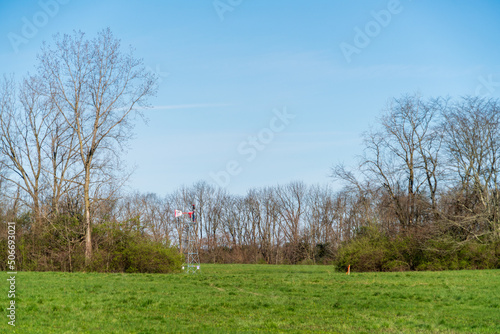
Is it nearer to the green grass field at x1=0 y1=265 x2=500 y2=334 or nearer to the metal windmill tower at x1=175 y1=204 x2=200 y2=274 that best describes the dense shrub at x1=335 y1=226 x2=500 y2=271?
the metal windmill tower at x1=175 y1=204 x2=200 y2=274

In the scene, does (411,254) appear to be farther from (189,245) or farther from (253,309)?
(253,309)

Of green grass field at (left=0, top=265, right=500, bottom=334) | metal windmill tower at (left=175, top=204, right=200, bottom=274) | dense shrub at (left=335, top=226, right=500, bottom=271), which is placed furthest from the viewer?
dense shrub at (left=335, top=226, right=500, bottom=271)

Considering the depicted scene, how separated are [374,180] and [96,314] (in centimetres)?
3378

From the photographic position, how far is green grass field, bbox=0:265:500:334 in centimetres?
994

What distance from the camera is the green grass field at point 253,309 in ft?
32.6

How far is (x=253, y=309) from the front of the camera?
42.2ft

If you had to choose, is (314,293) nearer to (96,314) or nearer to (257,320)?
(257,320)

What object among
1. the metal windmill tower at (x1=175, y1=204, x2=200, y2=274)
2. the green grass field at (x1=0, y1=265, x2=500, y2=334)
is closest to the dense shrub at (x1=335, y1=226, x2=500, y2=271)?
the metal windmill tower at (x1=175, y1=204, x2=200, y2=274)

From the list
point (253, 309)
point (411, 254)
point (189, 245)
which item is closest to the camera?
point (253, 309)

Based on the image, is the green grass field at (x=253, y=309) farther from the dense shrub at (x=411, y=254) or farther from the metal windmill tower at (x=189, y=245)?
the dense shrub at (x=411, y=254)

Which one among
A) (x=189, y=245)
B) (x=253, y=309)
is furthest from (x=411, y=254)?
(x=253, y=309)

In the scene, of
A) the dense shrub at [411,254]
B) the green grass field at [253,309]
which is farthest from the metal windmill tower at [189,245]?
the dense shrub at [411,254]

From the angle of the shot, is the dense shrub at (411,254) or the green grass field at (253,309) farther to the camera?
the dense shrub at (411,254)

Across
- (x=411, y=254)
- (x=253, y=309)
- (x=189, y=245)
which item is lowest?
(x=253, y=309)
